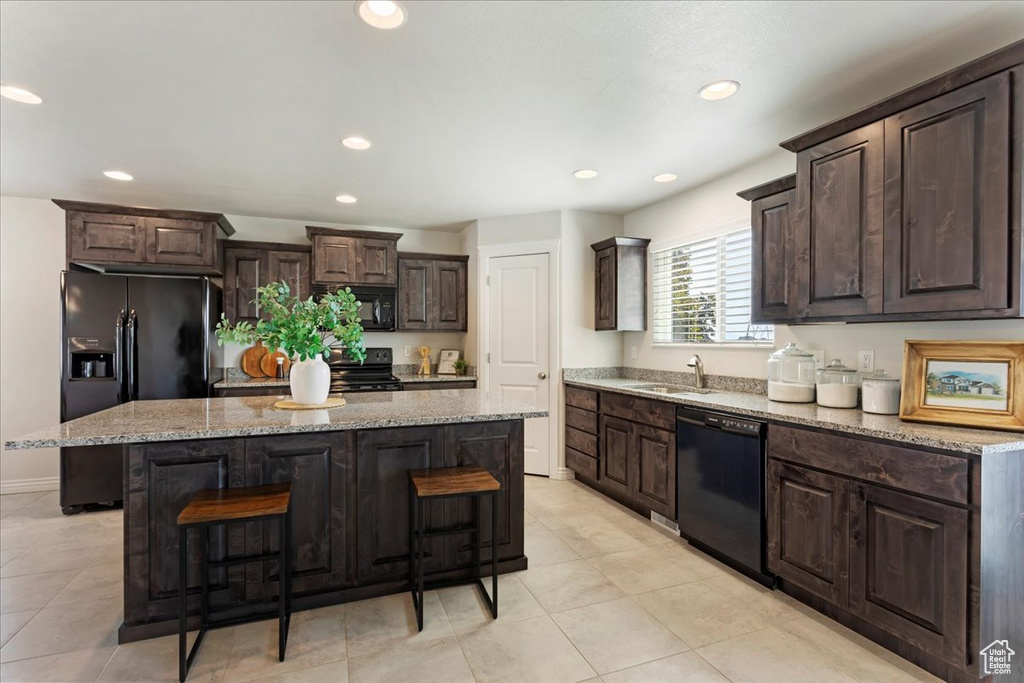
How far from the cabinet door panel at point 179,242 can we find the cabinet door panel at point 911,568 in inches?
190

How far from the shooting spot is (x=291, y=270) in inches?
179

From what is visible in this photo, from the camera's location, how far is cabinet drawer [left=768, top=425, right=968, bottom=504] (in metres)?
1.75

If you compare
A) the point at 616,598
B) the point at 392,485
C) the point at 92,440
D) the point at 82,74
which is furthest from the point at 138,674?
the point at 82,74

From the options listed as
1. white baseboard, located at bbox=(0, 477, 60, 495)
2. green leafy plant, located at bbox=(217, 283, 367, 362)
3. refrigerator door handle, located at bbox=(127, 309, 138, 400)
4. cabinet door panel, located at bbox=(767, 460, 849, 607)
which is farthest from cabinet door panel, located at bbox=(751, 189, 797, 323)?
white baseboard, located at bbox=(0, 477, 60, 495)

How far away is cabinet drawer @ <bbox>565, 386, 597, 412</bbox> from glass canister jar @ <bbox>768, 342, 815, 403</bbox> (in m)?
1.47

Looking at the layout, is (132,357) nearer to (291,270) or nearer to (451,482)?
(291,270)

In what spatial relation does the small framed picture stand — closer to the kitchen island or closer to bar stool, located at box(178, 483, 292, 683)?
the kitchen island

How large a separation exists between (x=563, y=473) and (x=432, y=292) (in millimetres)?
2259

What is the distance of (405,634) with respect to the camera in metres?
2.13

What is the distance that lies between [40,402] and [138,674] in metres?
3.48

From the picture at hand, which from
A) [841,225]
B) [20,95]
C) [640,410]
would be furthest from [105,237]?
[841,225]

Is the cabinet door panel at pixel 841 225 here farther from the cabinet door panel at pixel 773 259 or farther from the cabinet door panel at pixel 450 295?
the cabinet door panel at pixel 450 295

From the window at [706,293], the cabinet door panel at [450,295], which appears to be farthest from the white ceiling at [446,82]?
the cabinet door panel at [450,295]

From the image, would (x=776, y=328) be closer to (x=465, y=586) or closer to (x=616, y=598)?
(x=616, y=598)
